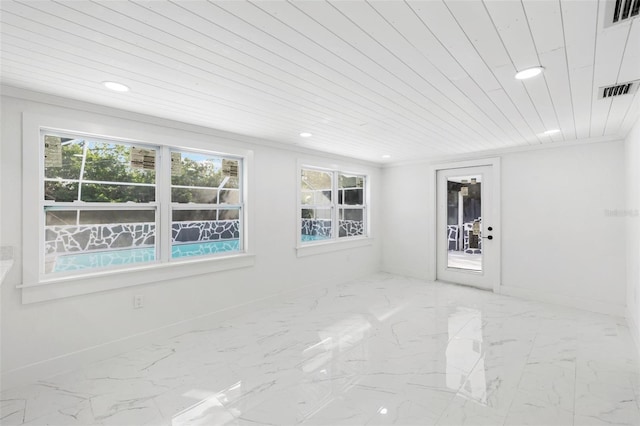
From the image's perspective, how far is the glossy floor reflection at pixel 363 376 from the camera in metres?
2.06

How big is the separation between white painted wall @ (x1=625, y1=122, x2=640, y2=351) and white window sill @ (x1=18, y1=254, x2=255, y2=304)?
164 inches

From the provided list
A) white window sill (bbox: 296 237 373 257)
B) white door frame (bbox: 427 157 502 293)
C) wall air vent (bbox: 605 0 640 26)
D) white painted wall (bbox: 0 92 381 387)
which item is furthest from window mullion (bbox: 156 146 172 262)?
white door frame (bbox: 427 157 502 293)

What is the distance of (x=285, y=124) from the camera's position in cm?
338

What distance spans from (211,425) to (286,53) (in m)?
2.33

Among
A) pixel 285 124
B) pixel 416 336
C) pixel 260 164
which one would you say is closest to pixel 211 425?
pixel 416 336

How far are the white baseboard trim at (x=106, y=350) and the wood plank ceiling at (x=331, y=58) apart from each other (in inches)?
85.9

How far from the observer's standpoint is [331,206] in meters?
5.48

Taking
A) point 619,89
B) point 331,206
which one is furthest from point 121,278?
point 619,89

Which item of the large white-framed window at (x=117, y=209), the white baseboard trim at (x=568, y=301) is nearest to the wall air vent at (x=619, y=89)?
the white baseboard trim at (x=568, y=301)

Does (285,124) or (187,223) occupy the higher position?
(285,124)

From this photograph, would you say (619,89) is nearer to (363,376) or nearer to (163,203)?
(363,376)

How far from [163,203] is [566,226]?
516 cm

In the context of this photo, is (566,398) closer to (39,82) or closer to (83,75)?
(83,75)

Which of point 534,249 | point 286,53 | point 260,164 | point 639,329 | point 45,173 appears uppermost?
point 286,53
